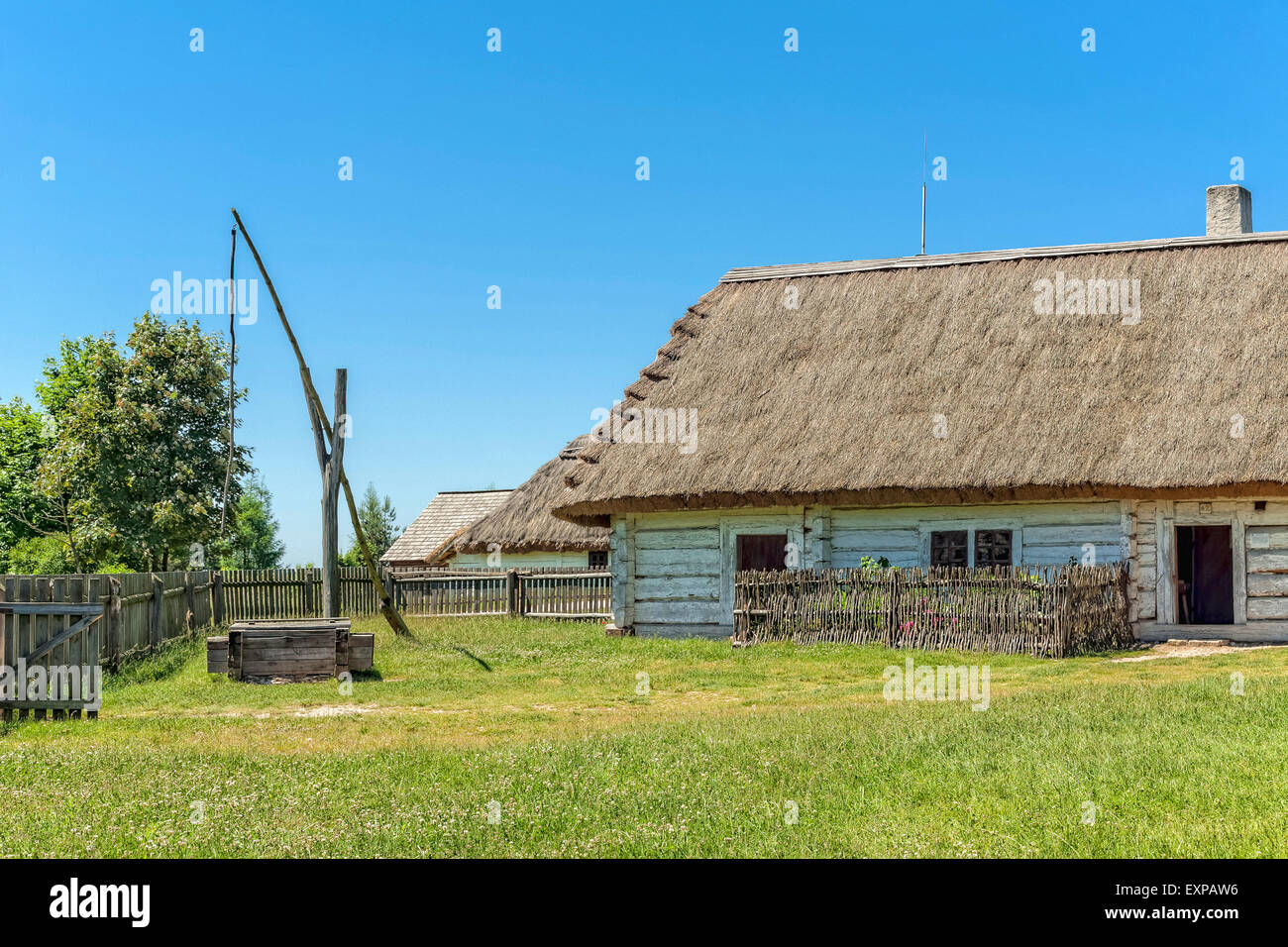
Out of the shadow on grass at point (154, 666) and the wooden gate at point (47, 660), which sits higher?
the wooden gate at point (47, 660)

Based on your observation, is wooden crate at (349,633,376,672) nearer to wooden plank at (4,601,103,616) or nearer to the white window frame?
wooden plank at (4,601,103,616)

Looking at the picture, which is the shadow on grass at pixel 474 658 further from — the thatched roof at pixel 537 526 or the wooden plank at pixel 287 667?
the thatched roof at pixel 537 526

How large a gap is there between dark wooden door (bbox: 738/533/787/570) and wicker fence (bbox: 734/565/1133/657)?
9.50 feet

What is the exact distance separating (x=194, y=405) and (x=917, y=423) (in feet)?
87.7

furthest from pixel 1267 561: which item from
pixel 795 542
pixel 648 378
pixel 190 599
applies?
pixel 190 599

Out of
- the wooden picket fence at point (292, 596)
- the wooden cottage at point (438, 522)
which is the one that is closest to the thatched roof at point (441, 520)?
the wooden cottage at point (438, 522)

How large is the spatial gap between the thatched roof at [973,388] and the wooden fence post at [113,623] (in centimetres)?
785

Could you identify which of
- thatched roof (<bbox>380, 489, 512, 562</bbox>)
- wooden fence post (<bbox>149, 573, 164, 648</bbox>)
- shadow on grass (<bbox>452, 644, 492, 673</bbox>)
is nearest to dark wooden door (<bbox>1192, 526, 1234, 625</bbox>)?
shadow on grass (<bbox>452, 644, 492, 673</bbox>)

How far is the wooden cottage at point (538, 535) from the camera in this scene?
1243 inches

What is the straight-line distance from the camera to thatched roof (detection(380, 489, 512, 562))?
41.8 meters

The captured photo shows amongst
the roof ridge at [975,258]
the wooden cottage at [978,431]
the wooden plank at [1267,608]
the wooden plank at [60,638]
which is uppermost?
the roof ridge at [975,258]

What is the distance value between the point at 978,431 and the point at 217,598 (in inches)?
617

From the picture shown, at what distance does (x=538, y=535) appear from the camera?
31.9 metres
